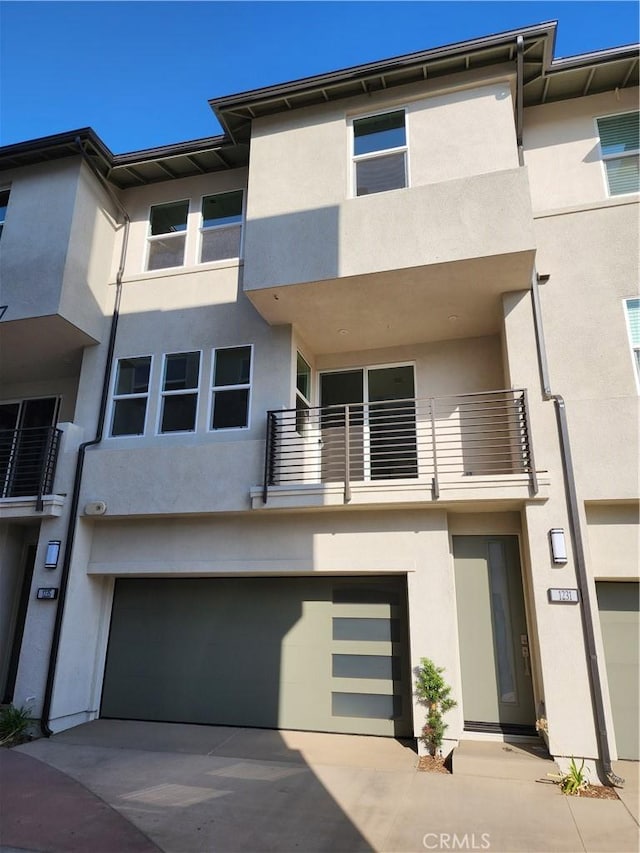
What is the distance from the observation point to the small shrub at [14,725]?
22.7ft

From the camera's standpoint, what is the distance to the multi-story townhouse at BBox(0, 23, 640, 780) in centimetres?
652

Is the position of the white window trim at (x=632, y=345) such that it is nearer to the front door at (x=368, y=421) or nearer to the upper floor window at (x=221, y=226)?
the front door at (x=368, y=421)

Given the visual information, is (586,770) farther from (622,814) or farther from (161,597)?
(161,597)

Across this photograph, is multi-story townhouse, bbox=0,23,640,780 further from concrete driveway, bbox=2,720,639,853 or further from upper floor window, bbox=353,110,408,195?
concrete driveway, bbox=2,720,639,853

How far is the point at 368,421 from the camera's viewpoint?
869 centimetres

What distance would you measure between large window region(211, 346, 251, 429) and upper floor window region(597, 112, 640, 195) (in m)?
6.34

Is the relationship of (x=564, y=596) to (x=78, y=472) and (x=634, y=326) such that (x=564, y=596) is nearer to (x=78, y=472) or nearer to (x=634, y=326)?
(x=634, y=326)

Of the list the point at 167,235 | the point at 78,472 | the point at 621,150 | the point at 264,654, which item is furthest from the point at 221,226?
the point at 264,654

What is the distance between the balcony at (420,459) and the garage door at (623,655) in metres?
1.63

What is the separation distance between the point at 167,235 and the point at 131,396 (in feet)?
10.8

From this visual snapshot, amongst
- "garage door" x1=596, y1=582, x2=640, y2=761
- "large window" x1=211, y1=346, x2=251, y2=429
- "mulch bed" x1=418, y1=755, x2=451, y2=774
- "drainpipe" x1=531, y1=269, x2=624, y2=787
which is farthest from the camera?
"large window" x1=211, y1=346, x2=251, y2=429

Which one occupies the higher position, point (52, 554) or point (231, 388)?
point (231, 388)

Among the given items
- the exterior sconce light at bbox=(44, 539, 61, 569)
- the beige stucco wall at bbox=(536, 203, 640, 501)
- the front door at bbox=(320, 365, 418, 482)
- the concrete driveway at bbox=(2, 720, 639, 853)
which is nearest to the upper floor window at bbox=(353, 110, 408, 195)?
the beige stucco wall at bbox=(536, 203, 640, 501)

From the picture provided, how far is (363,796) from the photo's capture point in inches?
198
